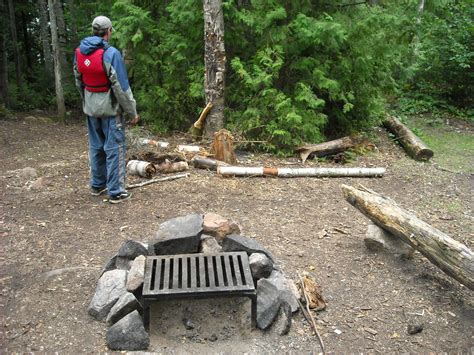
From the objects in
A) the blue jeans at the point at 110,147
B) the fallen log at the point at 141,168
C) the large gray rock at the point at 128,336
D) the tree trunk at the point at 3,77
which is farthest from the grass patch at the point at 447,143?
the tree trunk at the point at 3,77

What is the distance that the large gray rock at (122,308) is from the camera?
3.39 m

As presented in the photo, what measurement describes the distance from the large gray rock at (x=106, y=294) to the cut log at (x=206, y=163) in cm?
385

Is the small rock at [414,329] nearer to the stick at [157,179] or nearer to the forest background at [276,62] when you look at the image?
the stick at [157,179]

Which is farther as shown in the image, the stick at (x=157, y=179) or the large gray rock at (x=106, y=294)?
the stick at (x=157, y=179)

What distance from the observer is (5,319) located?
11.5ft

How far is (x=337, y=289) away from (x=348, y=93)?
5.77 metres

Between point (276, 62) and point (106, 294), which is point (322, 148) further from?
point (106, 294)

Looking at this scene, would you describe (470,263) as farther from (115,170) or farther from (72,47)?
(72,47)

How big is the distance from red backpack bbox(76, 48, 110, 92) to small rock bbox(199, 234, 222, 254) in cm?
264

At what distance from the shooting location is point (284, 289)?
374cm

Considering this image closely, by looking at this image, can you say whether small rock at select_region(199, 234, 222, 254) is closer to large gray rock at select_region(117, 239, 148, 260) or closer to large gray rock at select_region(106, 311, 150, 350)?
large gray rock at select_region(117, 239, 148, 260)

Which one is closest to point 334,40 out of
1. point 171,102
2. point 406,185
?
point 406,185

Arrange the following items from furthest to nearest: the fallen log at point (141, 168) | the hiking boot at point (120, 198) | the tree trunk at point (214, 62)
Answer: the tree trunk at point (214, 62) → the fallen log at point (141, 168) → the hiking boot at point (120, 198)

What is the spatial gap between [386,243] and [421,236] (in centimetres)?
64
